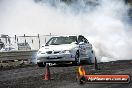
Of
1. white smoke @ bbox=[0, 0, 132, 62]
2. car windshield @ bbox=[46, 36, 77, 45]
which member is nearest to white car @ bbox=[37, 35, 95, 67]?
car windshield @ bbox=[46, 36, 77, 45]

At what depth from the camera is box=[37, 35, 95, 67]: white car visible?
21.1m

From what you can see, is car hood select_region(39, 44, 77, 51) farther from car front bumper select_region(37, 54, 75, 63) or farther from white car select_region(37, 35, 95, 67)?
car front bumper select_region(37, 54, 75, 63)

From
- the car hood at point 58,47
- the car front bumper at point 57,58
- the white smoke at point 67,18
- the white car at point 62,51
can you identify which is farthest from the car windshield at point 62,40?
the white smoke at point 67,18

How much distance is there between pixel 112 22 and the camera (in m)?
38.1

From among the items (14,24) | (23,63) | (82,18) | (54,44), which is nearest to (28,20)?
(14,24)

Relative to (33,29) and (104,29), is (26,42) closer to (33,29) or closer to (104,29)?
(104,29)

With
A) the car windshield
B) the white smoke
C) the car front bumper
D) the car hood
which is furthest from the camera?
the white smoke

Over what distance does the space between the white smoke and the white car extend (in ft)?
31.3

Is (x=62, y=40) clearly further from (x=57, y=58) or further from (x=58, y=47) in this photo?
(x=57, y=58)

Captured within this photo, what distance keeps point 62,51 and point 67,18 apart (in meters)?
27.0

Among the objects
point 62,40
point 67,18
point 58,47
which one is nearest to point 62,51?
point 58,47

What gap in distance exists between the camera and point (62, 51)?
21.1 meters

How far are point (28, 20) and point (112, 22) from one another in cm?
1499

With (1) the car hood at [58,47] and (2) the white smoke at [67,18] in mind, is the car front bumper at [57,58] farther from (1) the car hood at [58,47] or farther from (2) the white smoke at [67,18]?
(2) the white smoke at [67,18]
